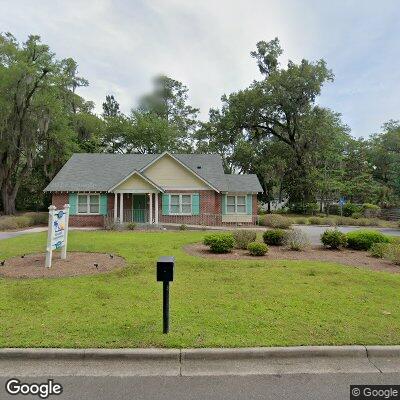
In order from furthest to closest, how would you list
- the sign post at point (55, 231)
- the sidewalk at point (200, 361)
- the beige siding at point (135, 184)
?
the beige siding at point (135, 184), the sign post at point (55, 231), the sidewalk at point (200, 361)

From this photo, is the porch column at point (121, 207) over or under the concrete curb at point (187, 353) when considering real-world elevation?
over

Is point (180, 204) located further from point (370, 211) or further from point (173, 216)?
point (370, 211)

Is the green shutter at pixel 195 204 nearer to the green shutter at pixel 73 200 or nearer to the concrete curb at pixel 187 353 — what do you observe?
the green shutter at pixel 73 200

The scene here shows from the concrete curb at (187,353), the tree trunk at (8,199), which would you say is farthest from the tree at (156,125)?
the concrete curb at (187,353)

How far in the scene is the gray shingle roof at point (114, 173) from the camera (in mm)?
26688

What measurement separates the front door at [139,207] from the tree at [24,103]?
40.0 feet

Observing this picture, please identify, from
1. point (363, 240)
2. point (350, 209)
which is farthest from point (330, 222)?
point (363, 240)

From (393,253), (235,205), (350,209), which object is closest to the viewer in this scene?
(393,253)

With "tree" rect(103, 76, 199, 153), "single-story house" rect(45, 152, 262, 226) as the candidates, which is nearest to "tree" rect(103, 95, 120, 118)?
"tree" rect(103, 76, 199, 153)

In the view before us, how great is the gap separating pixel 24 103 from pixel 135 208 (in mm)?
14596

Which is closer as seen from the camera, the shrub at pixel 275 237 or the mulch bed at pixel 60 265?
the mulch bed at pixel 60 265

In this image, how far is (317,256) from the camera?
39.3 feet

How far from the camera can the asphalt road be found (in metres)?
3.79

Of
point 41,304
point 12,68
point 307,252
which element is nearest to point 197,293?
point 41,304
